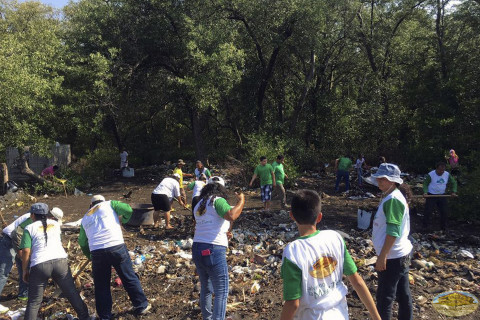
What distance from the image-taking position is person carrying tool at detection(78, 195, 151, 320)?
13.7ft

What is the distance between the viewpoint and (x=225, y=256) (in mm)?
3789

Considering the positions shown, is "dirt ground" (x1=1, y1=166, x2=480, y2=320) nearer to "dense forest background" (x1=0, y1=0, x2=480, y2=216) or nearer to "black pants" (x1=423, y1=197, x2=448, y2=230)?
"black pants" (x1=423, y1=197, x2=448, y2=230)

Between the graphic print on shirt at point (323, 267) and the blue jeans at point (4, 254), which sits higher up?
the graphic print on shirt at point (323, 267)

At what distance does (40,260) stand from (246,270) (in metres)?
2.88

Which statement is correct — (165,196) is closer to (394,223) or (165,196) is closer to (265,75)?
(394,223)

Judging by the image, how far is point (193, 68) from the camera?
14672mm

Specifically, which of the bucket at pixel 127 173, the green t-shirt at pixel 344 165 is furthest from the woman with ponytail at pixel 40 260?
the bucket at pixel 127 173

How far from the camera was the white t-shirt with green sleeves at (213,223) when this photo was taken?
3.62 metres

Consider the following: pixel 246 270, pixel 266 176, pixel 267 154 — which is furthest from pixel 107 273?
pixel 267 154

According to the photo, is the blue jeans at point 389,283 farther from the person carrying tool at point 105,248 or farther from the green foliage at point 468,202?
the green foliage at point 468,202

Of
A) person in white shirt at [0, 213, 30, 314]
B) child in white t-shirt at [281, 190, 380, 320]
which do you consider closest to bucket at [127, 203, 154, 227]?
person in white shirt at [0, 213, 30, 314]

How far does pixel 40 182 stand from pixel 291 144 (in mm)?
10014

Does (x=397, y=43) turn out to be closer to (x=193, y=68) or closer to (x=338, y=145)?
(x=338, y=145)

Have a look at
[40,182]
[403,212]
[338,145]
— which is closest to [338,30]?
[338,145]
